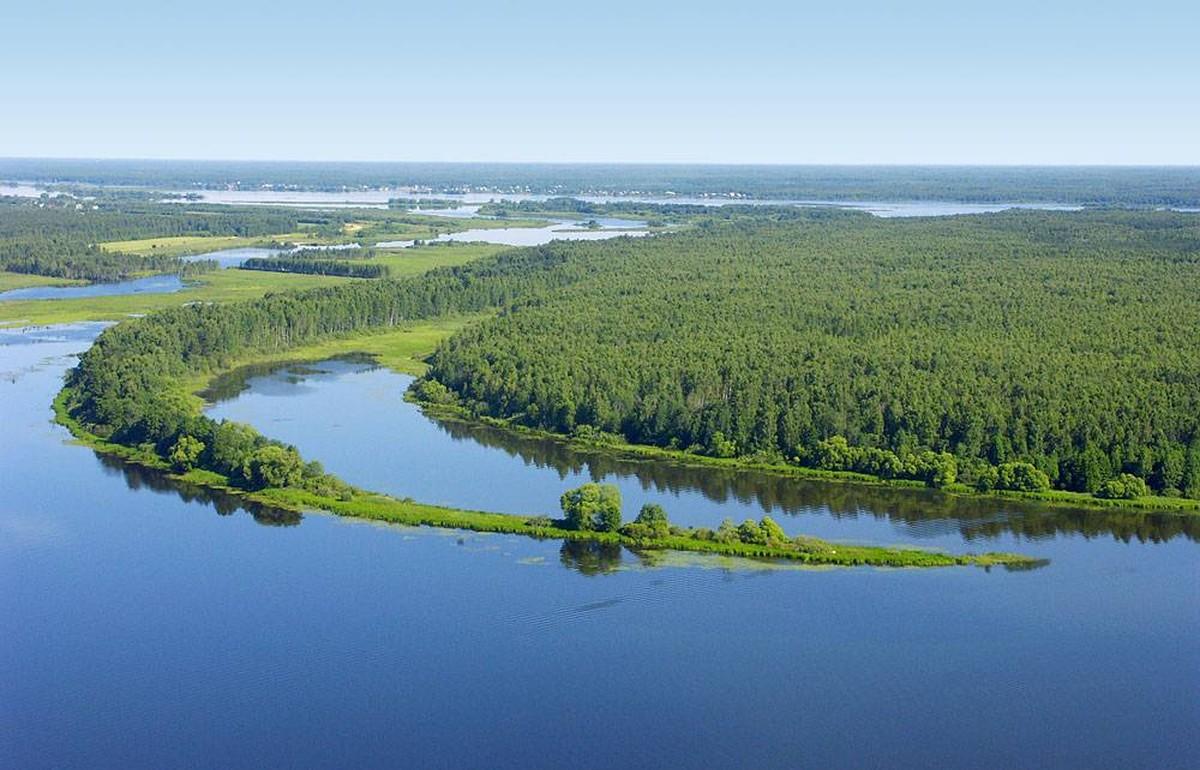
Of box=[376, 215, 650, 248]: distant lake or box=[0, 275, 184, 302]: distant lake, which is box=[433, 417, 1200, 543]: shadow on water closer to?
box=[0, 275, 184, 302]: distant lake

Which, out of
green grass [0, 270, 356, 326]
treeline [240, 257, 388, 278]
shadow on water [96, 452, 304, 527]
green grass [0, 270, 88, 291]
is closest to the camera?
shadow on water [96, 452, 304, 527]

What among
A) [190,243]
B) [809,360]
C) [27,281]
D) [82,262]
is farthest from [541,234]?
[809,360]

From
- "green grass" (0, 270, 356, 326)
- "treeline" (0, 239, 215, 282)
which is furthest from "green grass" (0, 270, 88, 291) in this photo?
"green grass" (0, 270, 356, 326)

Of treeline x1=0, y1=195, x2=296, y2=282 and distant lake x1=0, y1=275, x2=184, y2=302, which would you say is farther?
treeline x1=0, y1=195, x2=296, y2=282

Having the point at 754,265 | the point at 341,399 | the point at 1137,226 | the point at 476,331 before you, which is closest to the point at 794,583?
the point at 341,399

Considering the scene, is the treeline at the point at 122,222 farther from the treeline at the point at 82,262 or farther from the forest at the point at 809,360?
the forest at the point at 809,360

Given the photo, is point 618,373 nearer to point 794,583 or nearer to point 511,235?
point 794,583
